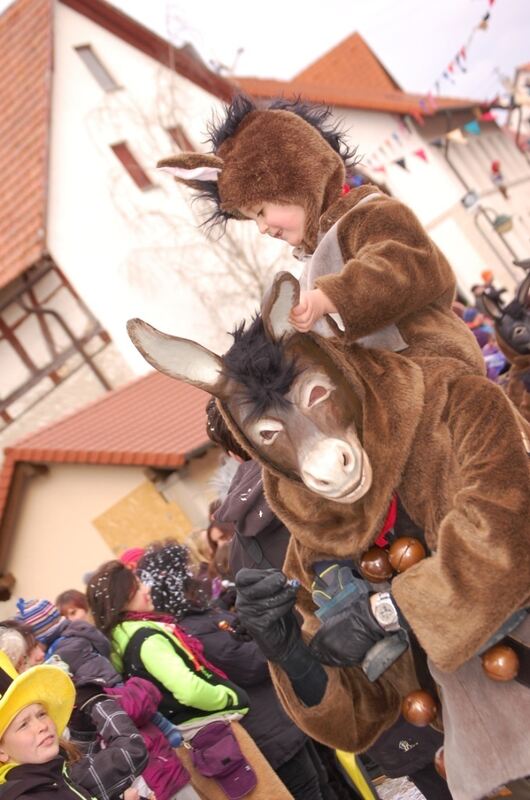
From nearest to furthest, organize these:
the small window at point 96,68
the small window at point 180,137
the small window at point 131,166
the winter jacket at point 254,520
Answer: the winter jacket at point 254,520, the small window at point 131,166, the small window at point 96,68, the small window at point 180,137

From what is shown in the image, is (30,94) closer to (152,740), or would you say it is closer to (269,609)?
(152,740)

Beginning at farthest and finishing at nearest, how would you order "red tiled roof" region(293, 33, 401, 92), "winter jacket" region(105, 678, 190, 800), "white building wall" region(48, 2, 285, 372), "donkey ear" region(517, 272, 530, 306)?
"red tiled roof" region(293, 33, 401, 92)
"white building wall" region(48, 2, 285, 372)
"donkey ear" region(517, 272, 530, 306)
"winter jacket" region(105, 678, 190, 800)

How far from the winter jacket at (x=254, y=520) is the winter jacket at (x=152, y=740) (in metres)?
0.76

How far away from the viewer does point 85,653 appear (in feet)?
14.7

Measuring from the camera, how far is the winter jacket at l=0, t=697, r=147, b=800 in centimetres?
311

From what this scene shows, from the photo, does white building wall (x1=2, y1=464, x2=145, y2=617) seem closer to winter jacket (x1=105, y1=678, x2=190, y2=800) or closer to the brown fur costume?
winter jacket (x1=105, y1=678, x2=190, y2=800)

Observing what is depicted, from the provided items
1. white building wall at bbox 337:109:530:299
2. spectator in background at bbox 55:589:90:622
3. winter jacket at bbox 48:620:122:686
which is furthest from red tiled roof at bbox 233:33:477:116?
winter jacket at bbox 48:620:122:686

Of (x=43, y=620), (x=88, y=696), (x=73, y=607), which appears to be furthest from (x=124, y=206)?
(x=88, y=696)

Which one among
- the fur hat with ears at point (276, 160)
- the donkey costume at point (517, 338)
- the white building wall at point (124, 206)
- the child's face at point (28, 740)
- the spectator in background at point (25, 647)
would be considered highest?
the white building wall at point (124, 206)

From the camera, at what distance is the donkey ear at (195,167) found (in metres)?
2.84

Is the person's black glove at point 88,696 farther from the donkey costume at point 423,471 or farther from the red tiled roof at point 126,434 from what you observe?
the red tiled roof at point 126,434

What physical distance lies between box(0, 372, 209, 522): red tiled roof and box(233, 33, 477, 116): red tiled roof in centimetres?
1445

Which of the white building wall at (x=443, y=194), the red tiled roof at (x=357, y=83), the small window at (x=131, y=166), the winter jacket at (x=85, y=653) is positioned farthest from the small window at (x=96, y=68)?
the winter jacket at (x=85, y=653)

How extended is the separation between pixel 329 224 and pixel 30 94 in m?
17.4
